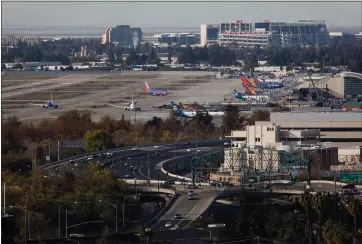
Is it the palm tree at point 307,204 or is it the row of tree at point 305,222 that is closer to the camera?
the row of tree at point 305,222

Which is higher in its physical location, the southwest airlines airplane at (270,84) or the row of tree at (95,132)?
the row of tree at (95,132)

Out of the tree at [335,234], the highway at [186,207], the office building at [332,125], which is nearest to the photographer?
the tree at [335,234]

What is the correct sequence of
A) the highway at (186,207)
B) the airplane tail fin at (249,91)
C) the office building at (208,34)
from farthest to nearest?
the office building at (208,34) → the airplane tail fin at (249,91) → the highway at (186,207)

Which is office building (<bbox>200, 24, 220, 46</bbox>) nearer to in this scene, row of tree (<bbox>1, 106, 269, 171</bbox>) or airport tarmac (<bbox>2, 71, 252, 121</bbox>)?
airport tarmac (<bbox>2, 71, 252, 121</bbox>)

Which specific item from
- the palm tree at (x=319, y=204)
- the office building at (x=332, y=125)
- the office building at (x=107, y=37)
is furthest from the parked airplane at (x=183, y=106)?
the office building at (x=107, y=37)

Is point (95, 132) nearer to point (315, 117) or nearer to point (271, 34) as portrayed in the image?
point (315, 117)

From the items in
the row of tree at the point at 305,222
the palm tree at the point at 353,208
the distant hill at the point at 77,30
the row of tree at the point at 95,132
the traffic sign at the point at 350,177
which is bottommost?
the distant hill at the point at 77,30

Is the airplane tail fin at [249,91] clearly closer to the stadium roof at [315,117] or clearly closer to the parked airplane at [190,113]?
the parked airplane at [190,113]
